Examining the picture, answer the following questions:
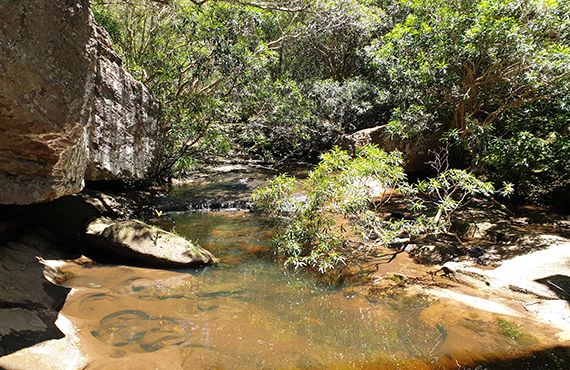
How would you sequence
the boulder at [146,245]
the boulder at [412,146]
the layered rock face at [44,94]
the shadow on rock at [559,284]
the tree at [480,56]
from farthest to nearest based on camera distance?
1. the boulder at [412,146]
2. the tree at [480,56]
3. the boulder at [146,245]
4. the shadow on rock at [559,284]
5. the layered rock face at [44,94]

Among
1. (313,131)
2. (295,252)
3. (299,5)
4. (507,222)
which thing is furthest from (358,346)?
(313,131)

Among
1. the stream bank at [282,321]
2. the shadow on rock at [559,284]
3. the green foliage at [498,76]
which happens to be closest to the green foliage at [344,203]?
the stream bank at [282,321]

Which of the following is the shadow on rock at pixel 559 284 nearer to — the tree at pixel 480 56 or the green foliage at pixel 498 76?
the green foliage at pixel 498 76

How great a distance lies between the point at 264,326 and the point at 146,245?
118 inches

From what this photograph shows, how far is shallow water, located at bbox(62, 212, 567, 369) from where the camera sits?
408 centimetres

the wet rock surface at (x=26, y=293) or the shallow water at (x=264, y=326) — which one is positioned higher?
the wet rock surface at (x=26, y=293)

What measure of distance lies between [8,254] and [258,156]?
515 inches

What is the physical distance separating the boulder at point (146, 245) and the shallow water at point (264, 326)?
0.25 metres

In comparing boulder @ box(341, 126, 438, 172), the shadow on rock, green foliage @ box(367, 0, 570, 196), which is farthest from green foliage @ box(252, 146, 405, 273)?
boulder @ box(341, 126, 438, 172)

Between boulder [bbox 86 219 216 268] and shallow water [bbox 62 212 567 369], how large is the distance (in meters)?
0.25

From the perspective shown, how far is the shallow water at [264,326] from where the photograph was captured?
408cm

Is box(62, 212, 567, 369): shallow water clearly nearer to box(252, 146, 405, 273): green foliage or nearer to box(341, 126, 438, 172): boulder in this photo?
box(252, 146, 405, 273): green foliage

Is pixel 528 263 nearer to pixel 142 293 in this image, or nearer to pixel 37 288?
pixel 142 293

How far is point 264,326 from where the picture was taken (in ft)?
15.8
